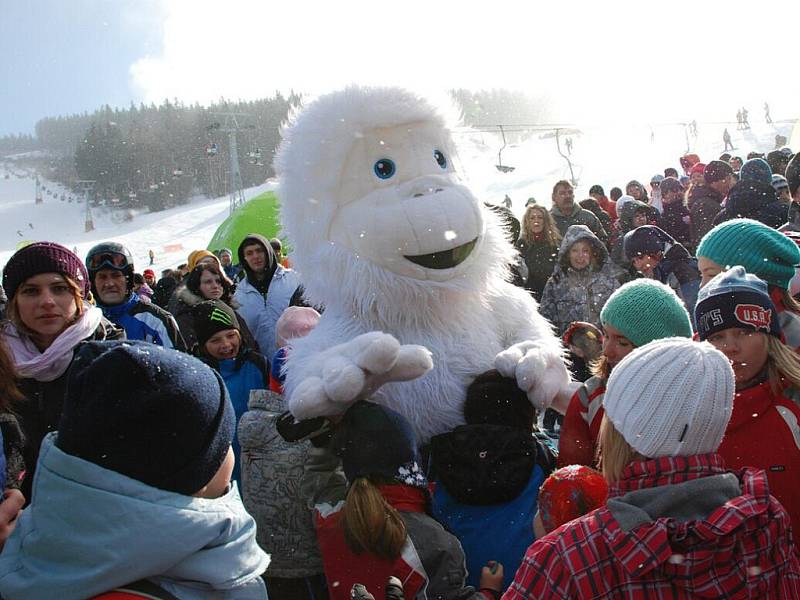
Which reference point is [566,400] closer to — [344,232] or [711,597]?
[344,232]

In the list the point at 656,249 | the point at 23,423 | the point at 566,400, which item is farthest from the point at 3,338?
the point at 656,249

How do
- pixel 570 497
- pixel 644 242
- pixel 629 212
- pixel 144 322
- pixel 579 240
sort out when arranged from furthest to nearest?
pixel 629 212 < pixel 644 242 < pixel 579 240 < pixel 144 322 < pixel 570 497

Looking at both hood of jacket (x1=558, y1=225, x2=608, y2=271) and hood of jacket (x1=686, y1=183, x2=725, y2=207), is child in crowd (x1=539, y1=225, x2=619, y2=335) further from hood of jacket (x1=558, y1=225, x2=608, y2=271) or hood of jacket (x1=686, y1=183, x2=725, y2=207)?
hood of jacket (x1=686, y1=183, x2=725, y2=207)

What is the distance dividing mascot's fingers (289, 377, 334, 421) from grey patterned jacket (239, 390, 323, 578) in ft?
0.59

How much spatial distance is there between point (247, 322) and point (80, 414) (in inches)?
146

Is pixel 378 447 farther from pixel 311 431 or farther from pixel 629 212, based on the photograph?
pixel 629 212

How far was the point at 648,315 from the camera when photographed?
2.23 m

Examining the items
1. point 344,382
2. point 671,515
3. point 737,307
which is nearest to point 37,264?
point 344,382

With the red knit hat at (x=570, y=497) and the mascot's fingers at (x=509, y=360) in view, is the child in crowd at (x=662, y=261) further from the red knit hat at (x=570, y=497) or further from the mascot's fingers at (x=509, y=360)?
the red knit hat at (x=570, y=497)

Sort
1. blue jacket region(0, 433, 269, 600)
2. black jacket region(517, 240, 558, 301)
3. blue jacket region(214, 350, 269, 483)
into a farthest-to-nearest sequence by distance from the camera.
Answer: black jacket region(517, 240, 558, 301) → blue jacket region(214, 350, 269, 483) → blue jacket region(0, 433, 269, 600)

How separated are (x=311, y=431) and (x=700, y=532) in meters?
Result: 1.26

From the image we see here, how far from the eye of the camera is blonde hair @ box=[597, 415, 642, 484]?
4.82 feet

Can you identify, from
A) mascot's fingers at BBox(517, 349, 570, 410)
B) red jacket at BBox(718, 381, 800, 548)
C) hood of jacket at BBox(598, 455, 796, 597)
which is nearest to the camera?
hood of jacket at BBox(598, 455, 796, 597)

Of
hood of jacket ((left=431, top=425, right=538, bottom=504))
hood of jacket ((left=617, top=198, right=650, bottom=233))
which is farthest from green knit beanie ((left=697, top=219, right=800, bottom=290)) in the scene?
hood of jacket ((left=617, top=198, right=650, bottom=233))
